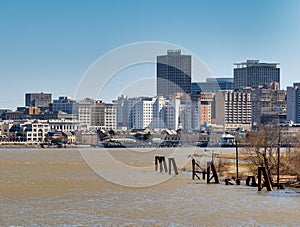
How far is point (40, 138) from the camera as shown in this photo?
172875 mm

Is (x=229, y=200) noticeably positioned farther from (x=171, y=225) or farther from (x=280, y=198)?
(x=171, y=225)

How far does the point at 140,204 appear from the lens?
29703mm

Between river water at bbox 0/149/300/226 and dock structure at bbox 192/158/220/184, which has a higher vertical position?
dock structure at bbox 192/158/220/184

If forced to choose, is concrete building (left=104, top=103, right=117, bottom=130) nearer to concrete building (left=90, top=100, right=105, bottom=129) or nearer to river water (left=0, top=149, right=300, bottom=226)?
concrete building (left=90, top=100, right=105, bottom=129)

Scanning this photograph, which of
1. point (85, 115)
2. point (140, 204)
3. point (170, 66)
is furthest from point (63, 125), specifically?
point (140, 204)

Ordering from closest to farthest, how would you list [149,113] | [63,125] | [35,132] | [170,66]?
[170,66], [35,132], [149,113], [63,125]

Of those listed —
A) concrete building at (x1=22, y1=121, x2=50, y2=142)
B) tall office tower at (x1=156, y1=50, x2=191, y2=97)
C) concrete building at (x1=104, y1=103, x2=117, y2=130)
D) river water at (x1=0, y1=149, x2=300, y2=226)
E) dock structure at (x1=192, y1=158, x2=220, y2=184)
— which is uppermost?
tall office tower at (x1=156, y1=50, x2=191, y2=97)

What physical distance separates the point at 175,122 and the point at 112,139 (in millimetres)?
32375

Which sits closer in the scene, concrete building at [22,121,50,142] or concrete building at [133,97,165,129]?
concrete building at [133,97,165,129]

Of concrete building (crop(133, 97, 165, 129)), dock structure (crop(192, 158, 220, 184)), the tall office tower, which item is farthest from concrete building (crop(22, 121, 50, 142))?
dock structure (crop(192, 158, 220, 184))

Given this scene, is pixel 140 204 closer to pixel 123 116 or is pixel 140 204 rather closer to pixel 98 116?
pixel 98 116

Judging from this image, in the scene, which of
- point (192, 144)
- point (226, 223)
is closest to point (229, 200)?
point (226, 223)

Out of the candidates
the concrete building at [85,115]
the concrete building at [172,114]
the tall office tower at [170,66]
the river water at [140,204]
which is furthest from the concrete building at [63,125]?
the river water at [140,204]

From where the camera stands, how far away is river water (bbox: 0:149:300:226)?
24953 millimetres
